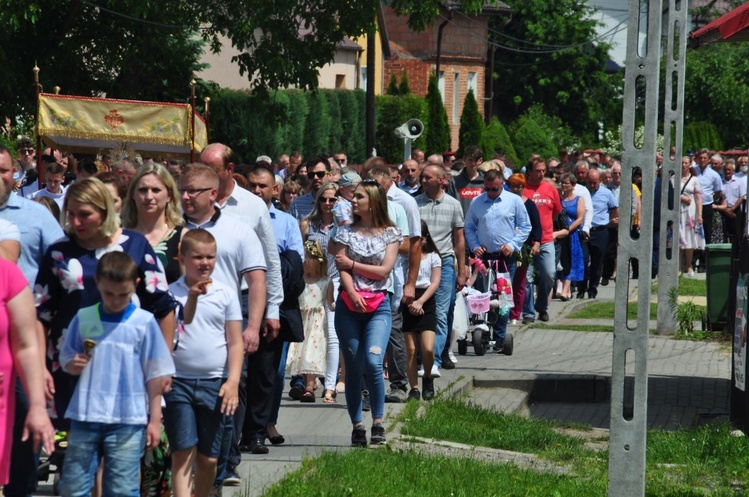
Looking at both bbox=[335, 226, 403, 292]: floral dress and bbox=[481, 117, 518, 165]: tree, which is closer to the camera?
bbox=[335, 226, 403, 292]: floral dress

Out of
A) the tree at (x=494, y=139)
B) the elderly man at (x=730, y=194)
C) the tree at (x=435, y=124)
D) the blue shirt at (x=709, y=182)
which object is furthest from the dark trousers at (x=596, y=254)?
the tree at (x=435, y=124)

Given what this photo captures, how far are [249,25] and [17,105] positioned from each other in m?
4.85

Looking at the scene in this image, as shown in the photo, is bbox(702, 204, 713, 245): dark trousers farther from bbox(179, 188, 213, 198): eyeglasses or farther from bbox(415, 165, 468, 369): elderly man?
bbox(179, 188, 213, 198): eyeglasses

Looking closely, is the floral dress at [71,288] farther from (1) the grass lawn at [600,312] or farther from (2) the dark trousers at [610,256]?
(2) the dark trousers at [610,256]

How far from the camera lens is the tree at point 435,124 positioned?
54.7 metres

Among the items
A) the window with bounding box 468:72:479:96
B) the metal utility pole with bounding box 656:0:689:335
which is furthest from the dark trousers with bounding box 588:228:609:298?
the window with bounding box 468:72:479:96

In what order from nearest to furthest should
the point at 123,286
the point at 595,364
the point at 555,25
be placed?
the point at 123,286 → the point at 595,364 → the point at 555,25

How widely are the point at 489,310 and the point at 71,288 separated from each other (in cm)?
862

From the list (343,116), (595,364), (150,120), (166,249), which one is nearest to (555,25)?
(343,116)

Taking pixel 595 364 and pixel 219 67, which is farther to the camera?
pixel 219 67

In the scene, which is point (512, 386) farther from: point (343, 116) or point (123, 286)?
point (343, 116)

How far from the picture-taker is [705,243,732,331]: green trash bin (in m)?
13.8

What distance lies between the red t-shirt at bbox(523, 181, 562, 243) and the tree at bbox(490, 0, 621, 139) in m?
61.9

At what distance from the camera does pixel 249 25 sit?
90.6 feet
